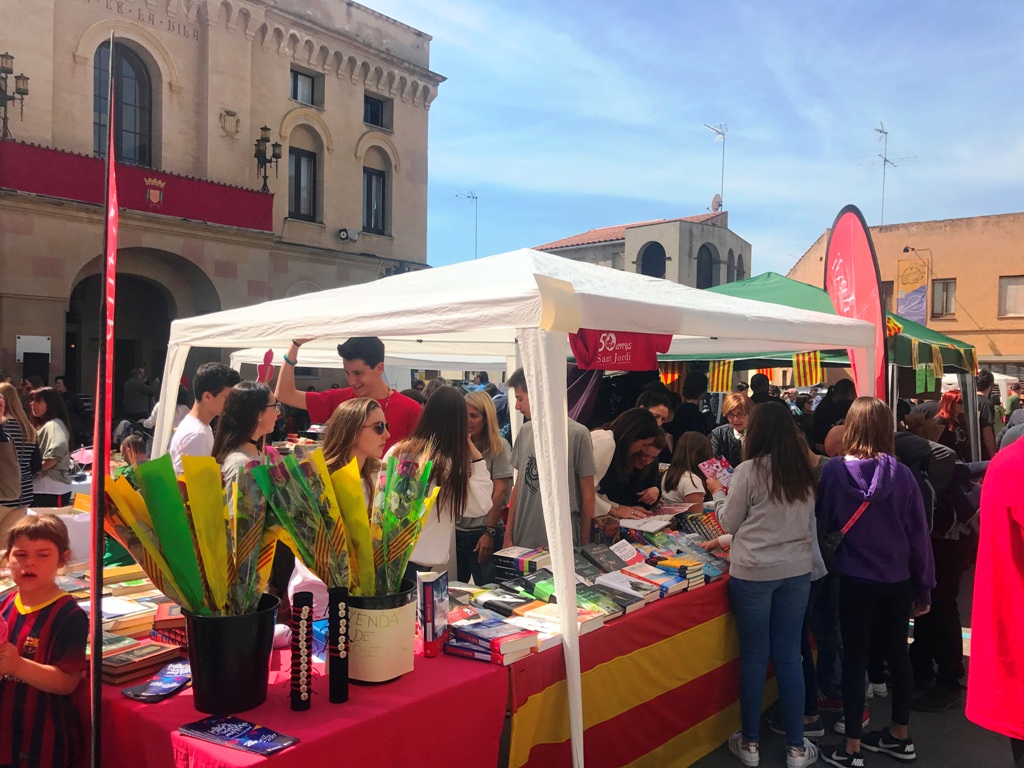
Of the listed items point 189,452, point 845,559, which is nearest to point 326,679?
point 189,452

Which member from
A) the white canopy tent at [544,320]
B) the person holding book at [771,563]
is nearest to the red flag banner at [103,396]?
the white canopy tent at [544,320]

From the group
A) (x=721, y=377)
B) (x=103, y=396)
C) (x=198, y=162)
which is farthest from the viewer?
(x=198, y=162)

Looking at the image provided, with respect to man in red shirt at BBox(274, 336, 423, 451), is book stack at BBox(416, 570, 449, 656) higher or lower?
lower

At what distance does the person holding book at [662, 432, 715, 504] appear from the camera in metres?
4.71

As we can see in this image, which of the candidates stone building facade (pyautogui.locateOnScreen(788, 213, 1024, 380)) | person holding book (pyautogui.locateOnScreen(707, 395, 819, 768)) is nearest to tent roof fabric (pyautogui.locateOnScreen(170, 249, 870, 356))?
person holding book (pyautogui.locateOnScreen(707, 395, 819, 768))

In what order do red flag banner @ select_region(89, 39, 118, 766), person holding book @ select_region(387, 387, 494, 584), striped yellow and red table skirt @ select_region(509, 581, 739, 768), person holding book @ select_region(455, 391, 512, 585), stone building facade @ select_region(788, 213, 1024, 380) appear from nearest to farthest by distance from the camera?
red flag banner @ select_region(89, 39, 118, 766) → striped yellow and red table skirt @ select_region(509, 581, 739, 768) → person holding book @ select_region(387, 387, 494, 584) → person holding book @ select_region(455, 391, 512, 585) → stone building facade @ select_region(788, 213, 1024, 380)

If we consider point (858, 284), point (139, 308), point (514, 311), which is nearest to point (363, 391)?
point (514, 311)

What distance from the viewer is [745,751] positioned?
3.52m

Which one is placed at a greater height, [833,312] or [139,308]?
[139,308]

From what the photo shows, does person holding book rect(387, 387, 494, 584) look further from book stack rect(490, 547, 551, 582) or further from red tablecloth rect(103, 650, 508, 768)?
red tablecloth rect(103, 650, 508, 768)

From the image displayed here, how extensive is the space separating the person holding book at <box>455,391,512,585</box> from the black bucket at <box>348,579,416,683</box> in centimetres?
197

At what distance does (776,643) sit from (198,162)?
616 inches

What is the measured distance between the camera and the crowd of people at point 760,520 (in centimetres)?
316

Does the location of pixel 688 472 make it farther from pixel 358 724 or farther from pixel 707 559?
pixel 358 724
